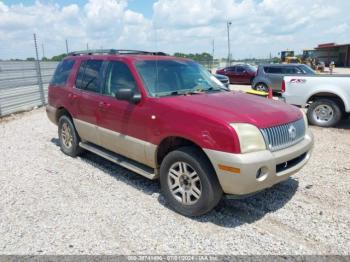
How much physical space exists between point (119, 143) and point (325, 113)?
6.12 m

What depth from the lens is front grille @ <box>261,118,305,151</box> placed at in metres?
3.21

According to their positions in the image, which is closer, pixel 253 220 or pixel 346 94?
pixel 253 220

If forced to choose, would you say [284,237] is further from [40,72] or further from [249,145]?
[40,72]

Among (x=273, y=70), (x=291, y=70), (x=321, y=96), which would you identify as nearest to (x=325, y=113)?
(x=321, y=96)

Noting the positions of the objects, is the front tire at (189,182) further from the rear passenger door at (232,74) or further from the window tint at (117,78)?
the rear passenger door at (232,74)

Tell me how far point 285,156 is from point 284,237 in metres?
0.85

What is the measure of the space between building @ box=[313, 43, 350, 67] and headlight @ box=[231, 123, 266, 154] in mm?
53632

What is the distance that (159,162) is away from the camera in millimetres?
3961

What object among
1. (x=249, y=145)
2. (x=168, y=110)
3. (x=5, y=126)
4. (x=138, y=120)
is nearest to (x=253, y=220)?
(x=249, y=145)

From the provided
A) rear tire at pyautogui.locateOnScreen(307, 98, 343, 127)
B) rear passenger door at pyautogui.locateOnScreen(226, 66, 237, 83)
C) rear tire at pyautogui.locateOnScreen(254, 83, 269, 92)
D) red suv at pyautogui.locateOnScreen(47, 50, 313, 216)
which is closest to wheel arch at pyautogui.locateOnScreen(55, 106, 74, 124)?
red suv at pyautogui.locateOnScreen(47, 50, 313, 216)

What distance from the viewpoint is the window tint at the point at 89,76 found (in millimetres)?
4867

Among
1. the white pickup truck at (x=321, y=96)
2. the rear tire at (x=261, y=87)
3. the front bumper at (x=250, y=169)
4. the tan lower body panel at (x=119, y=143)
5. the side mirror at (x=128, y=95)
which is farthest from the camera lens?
the rear tire at (x=261, y=87)

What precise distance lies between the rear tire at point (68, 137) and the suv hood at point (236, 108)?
2.56 meters

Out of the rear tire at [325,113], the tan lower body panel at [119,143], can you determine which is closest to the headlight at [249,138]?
the tan lower body panel at [119,143]
